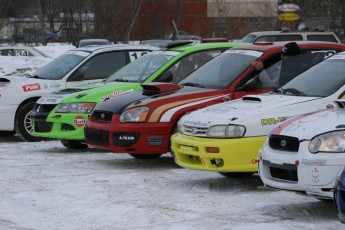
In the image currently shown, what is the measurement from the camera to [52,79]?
13.5m

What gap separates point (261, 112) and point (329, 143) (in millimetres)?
1605

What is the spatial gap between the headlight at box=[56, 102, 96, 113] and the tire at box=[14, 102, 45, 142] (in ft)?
5.22

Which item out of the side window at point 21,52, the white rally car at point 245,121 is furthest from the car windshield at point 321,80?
the side window at point 21,52

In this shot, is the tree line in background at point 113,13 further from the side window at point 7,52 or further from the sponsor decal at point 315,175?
the sponsor decal at point 315,175

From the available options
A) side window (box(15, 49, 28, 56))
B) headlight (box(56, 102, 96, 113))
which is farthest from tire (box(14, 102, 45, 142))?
side window (box(15, 49, 28, 56))

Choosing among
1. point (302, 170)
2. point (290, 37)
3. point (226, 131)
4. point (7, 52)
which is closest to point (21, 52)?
point (7, 52)

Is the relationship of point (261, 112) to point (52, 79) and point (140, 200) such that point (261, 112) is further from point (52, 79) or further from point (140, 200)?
point (52, 79)

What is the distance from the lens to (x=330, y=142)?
6.75 m

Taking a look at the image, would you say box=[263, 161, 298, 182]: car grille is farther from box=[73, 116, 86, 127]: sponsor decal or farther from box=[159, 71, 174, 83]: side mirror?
box=[73, 116, 86, 127]: sponsor decal

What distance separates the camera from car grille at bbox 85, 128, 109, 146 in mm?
10105

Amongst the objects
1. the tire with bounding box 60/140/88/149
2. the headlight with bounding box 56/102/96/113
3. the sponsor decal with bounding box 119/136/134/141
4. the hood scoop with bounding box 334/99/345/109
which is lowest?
the tire with bounding box 60/140/88/149

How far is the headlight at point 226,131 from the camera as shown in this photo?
816 cm

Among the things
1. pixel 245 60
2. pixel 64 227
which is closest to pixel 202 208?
pixel 64 227

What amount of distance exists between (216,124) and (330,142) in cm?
178
